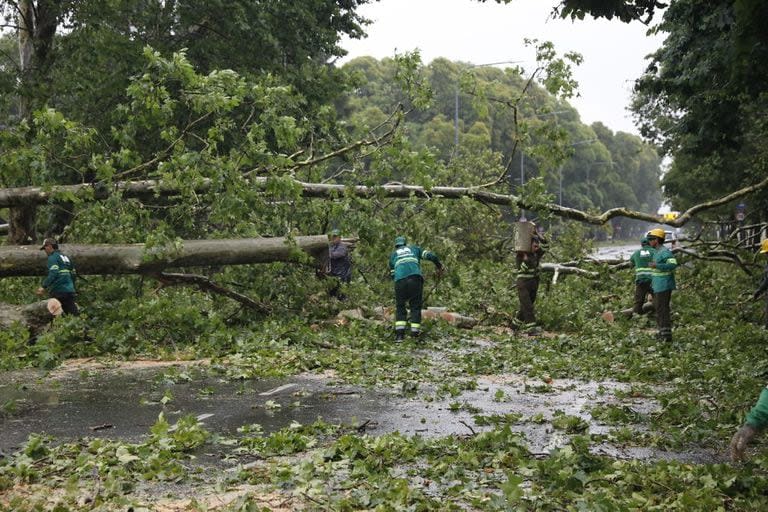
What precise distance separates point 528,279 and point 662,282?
2.24 metres

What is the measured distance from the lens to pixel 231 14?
671 inches

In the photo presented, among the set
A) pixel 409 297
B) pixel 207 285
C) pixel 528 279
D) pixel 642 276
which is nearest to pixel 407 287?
pixel 409 297

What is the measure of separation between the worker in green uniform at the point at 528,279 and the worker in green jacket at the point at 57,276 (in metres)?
6.77

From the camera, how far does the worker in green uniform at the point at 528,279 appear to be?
42.2 feet

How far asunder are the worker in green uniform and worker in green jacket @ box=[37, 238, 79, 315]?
677cm

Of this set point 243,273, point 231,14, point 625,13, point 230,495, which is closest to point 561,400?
point 625,13

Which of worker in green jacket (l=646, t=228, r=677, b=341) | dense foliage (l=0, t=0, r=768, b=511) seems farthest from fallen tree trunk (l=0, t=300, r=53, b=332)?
worker in green jacket (l=646, t=228, r=677, b=341)

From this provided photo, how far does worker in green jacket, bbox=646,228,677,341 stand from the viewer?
1116 centimetres

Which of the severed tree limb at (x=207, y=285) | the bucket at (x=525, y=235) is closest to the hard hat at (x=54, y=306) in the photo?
the severed tree limb at (x=207, y=285)

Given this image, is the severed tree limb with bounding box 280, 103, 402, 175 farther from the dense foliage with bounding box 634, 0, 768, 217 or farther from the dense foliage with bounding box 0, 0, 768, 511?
the dense foliage with bounding box 634, 0, 768, 217

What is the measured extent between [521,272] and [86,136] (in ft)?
22.6

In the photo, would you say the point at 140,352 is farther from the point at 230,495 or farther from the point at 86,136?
the point at 230,495

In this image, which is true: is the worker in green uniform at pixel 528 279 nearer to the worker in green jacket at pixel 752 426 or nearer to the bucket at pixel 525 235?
the bucket at pixel 525 235

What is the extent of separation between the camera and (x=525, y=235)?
13.1m
